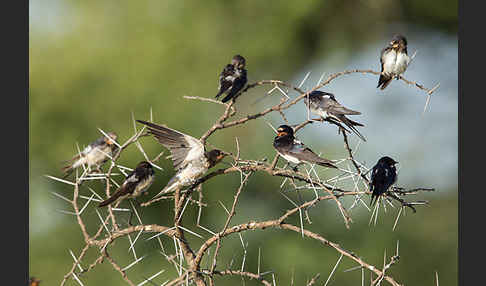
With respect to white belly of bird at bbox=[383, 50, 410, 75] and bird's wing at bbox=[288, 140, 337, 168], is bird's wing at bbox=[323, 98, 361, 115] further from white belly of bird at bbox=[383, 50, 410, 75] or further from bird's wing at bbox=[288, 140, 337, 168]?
white belly of bird at bbox=[383, 50, 410, 75]

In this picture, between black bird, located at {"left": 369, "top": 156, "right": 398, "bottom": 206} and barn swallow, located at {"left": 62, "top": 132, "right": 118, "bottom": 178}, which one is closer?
black bird, located at {"left": 369, "top": 156, "right": 398, "bottom": 206}

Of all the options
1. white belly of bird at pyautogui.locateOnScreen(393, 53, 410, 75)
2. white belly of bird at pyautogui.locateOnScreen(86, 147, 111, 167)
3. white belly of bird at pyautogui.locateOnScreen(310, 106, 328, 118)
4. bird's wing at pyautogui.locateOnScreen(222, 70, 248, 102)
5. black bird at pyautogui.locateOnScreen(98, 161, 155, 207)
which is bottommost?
black bird at pyautogui.locateOnScreen(98, 161, 155, 207)

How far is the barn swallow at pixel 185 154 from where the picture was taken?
2.62 m

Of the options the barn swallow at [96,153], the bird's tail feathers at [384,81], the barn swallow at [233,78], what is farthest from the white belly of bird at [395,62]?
the barn swallow at [96,153]

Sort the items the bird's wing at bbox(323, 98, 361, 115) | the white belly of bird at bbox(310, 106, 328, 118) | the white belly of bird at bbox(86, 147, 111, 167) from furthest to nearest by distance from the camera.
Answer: the white belly of bird at bbox(86, 147, 111, 167) < the white belly of bird at bbox(310, 106, 328, 118) < the bird's wing at bbox(323, 98, 361, 115)

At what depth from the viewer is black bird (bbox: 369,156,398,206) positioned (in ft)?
8.31

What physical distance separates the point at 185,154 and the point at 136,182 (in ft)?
1.82

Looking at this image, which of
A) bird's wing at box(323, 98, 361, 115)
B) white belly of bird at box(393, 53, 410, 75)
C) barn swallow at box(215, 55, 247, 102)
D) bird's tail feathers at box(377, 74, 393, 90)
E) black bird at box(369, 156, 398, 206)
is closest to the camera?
black bird at box(369, 156, 398, 206)

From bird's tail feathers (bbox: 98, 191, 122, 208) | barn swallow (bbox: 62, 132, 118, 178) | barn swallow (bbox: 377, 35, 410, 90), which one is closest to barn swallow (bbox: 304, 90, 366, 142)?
barn swallow (bbox: 377, 35, 410, 90)

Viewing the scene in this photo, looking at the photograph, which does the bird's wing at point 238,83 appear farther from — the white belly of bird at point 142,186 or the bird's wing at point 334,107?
the white belly of bird at point 142,186

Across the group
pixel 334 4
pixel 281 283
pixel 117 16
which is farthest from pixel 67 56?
pixel 334 4

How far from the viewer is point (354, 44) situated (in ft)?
31.1

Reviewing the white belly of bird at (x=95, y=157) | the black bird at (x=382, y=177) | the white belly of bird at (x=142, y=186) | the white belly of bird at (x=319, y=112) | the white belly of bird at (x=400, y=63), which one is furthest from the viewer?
the white belly of bird at (x=95, y=157)

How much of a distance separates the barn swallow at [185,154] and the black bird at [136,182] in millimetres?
279
